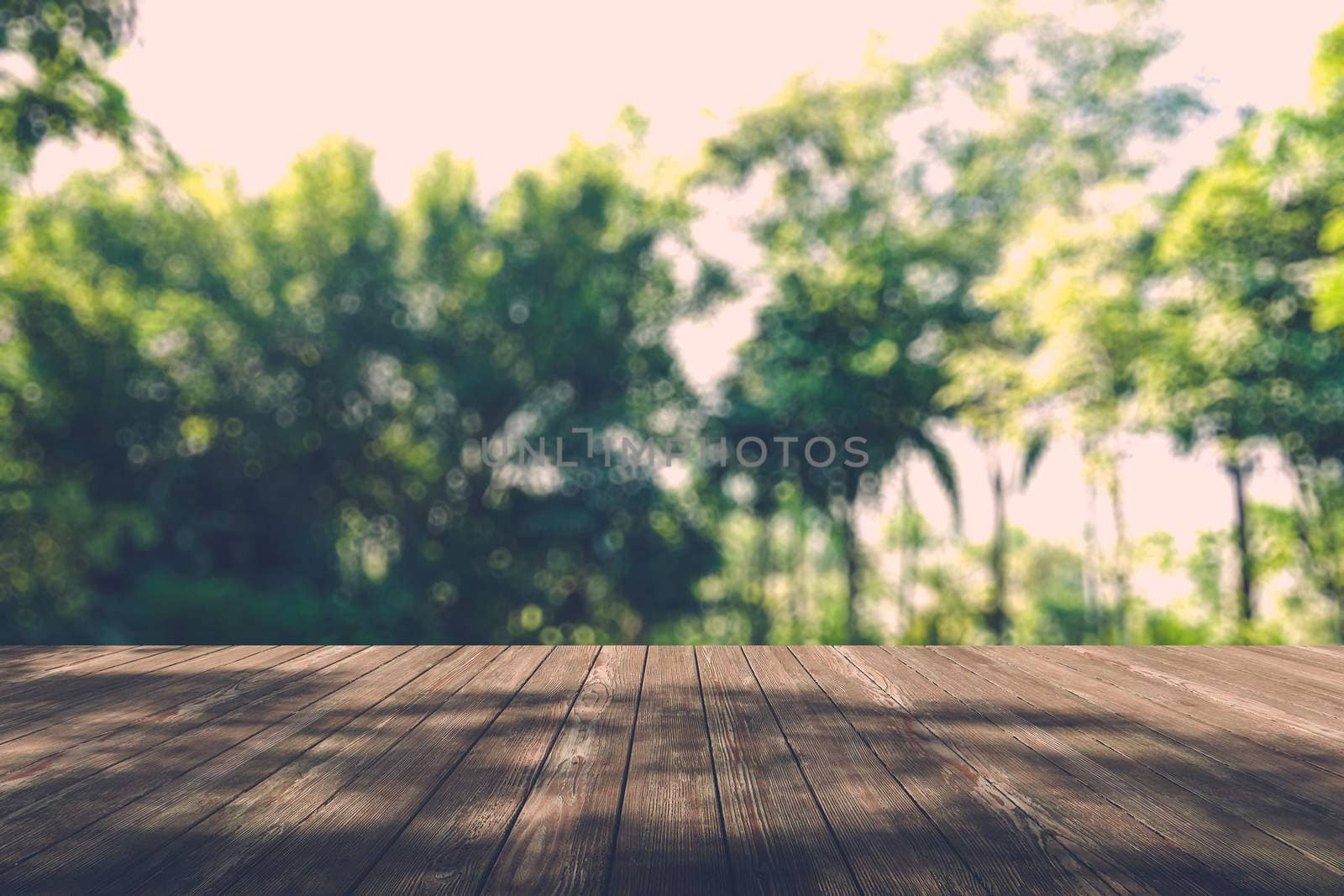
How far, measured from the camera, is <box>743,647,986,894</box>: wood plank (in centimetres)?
142

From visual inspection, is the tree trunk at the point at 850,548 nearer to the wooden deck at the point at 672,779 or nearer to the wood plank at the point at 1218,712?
the wood plank at the point at 1218,712

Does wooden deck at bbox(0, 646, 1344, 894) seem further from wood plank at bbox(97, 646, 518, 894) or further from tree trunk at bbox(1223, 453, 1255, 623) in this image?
tree trunk at bbox(1223, 453, 1255, 623)

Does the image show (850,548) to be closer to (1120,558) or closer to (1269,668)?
(1120,558)

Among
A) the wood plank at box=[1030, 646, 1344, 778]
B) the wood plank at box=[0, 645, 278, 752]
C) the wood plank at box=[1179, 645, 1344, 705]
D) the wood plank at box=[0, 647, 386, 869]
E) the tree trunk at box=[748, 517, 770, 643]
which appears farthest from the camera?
the tree trunk at box=[748, 517, 770, 643]

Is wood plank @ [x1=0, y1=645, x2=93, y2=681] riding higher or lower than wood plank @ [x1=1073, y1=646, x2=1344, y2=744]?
higher

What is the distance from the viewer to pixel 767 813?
1.69 meters

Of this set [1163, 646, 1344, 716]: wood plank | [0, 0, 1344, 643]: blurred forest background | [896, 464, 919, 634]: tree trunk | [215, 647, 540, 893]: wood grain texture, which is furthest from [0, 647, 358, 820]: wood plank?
[896, 464, 919, 634]: tree trunk

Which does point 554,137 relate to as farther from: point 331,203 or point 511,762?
point 511,762

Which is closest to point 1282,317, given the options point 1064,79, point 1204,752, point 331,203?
point 1064,79

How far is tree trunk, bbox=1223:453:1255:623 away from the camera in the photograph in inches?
358

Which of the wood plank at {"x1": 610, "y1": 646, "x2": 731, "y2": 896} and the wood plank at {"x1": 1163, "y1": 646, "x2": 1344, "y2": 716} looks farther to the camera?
the wood plank at {"x1": 1163, "y1": 646, "x2": 1344, "y2": 716}

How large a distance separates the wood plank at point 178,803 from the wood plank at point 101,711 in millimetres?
449


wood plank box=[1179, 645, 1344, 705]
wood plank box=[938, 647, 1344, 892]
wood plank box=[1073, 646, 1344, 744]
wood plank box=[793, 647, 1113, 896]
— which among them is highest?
wood plank box=[793, 647, 1113, 896]

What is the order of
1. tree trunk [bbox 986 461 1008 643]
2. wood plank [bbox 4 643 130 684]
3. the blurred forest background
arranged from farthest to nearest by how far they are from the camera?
tree trunk [bbox 986 461 1008 643], the blurred forest background, wood plank [bbox 4 643 130 684]
